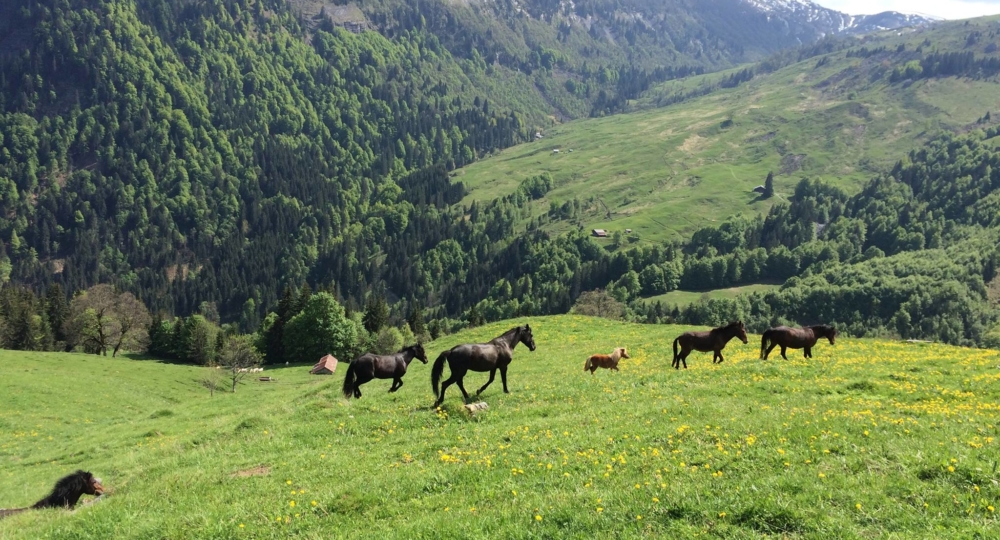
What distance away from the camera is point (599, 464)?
14766 millimetres

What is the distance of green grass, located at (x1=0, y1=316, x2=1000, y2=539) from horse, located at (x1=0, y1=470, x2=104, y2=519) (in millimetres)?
1190

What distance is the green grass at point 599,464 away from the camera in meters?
11.5

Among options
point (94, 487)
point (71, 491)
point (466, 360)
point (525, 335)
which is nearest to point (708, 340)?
point (525, 335)

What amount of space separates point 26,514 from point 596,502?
675 inches

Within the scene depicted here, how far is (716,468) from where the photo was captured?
14.0 meters

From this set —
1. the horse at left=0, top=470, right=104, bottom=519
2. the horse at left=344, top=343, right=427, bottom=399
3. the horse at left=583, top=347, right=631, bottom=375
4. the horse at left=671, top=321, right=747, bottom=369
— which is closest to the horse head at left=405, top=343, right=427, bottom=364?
the horse at left=344, top=343, right=427, bottom=399

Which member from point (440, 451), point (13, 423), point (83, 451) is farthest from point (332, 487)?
point (13, 423)

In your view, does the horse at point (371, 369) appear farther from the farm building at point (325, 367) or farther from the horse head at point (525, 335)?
the farm building at point (325, 367)

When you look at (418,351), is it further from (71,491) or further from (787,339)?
(787,339)

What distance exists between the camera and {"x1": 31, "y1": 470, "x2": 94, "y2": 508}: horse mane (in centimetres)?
1831

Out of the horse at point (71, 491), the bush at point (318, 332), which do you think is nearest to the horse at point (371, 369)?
the horse at point (71, 491)

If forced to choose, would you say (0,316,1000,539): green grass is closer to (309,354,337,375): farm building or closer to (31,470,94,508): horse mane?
(31,470,94,508): horse mane

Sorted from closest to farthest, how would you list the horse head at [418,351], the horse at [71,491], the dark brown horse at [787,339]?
1. the horse at [71,491]
2. the horse head at [418,351]
3. the dark brown horse at [787,339]

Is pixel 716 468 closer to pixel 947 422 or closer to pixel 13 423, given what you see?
pixel 947 422
